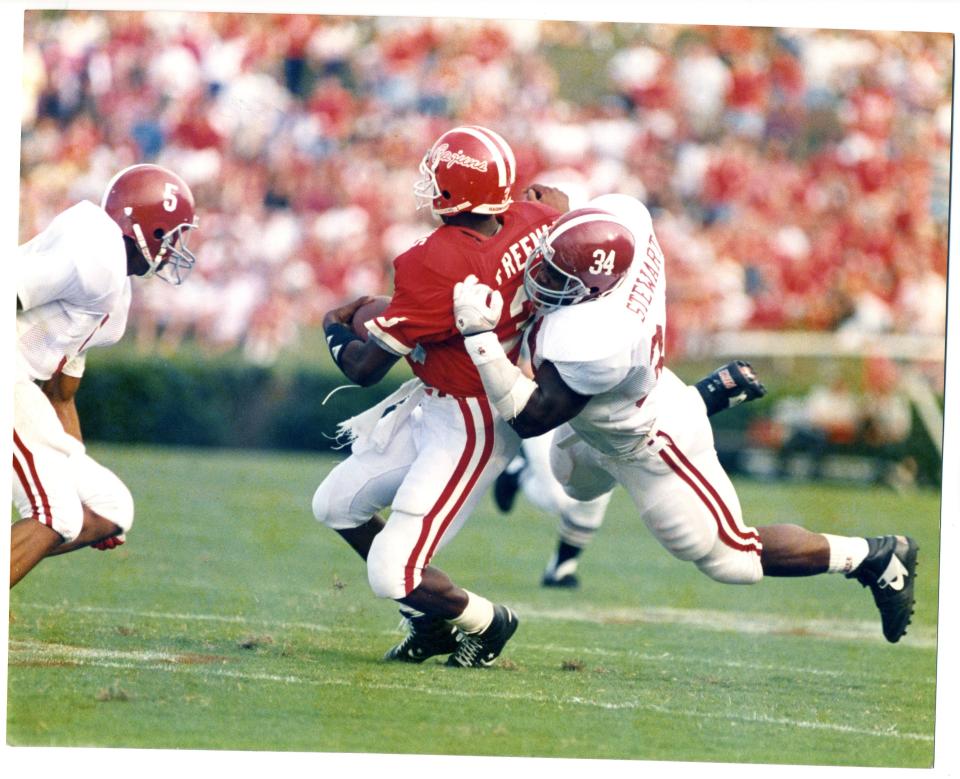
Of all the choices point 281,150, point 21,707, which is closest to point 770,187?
point 281,150

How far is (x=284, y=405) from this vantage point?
6676 mm

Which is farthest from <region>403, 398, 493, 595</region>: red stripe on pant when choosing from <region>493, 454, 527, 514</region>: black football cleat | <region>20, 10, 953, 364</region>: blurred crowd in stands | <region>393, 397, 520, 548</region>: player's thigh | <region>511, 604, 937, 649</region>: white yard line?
<region>20, 10, 953, 364</region>: blurred crowd in stands

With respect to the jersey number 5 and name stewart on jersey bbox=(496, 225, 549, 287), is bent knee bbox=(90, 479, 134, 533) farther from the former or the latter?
name stewart on jersey bbox=(496, 225, 549, 287)

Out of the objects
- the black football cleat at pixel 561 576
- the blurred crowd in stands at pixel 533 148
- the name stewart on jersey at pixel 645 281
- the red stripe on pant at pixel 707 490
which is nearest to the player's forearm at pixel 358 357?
the name stewart on jersey at pixel 645 281

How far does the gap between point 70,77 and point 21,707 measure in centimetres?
419

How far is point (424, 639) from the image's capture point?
3.00m

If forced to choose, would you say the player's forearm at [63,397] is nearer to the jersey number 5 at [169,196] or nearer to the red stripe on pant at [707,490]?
the jersey number 5 at [169,196]

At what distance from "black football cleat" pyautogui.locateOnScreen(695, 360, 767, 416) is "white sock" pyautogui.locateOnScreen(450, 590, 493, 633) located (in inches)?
26.5

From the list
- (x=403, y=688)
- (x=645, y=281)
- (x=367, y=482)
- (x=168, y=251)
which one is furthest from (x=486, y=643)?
(x=168, y=251)

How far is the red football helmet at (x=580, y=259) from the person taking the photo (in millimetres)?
2592

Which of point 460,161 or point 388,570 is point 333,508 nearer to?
point 388,570

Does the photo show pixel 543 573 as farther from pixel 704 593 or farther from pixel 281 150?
pixel 281 150

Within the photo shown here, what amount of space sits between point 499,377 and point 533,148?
4839 millimetres

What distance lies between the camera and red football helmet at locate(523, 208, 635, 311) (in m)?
2.59
